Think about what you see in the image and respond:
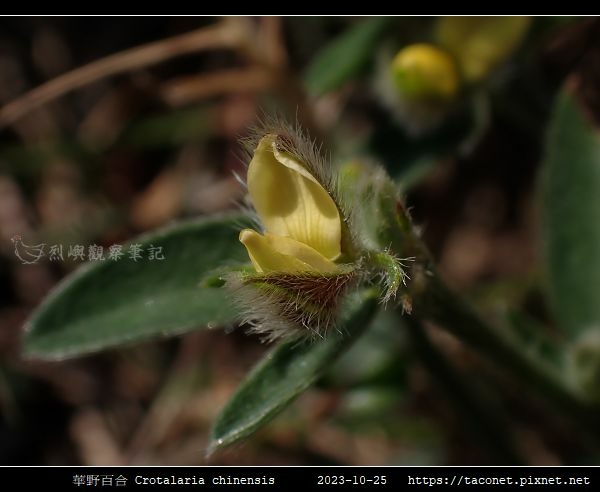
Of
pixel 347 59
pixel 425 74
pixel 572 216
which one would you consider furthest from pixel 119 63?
pixel 572 216

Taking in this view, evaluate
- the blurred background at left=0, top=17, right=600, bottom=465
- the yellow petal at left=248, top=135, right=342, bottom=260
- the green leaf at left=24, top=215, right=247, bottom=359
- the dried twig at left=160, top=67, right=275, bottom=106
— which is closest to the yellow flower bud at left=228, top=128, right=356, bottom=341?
the yellow petal at left=248, top=135, right=342, bottom=260

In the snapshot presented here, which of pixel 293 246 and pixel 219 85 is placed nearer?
pixel 293 246

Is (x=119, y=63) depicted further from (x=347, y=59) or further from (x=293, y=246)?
(x=293, y=246)

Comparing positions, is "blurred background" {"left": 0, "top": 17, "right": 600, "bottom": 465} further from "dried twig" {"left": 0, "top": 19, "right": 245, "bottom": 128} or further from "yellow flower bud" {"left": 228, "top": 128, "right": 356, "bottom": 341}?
"yellow flower bud" {"left": 228, "top": 128, "right": 356, "bottom": 341}

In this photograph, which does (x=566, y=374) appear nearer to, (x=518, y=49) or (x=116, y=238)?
(x=518, y=49)

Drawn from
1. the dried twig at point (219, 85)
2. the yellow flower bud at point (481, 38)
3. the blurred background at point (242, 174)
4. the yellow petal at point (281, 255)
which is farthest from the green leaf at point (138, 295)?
the dried twig at point (219, 85)
